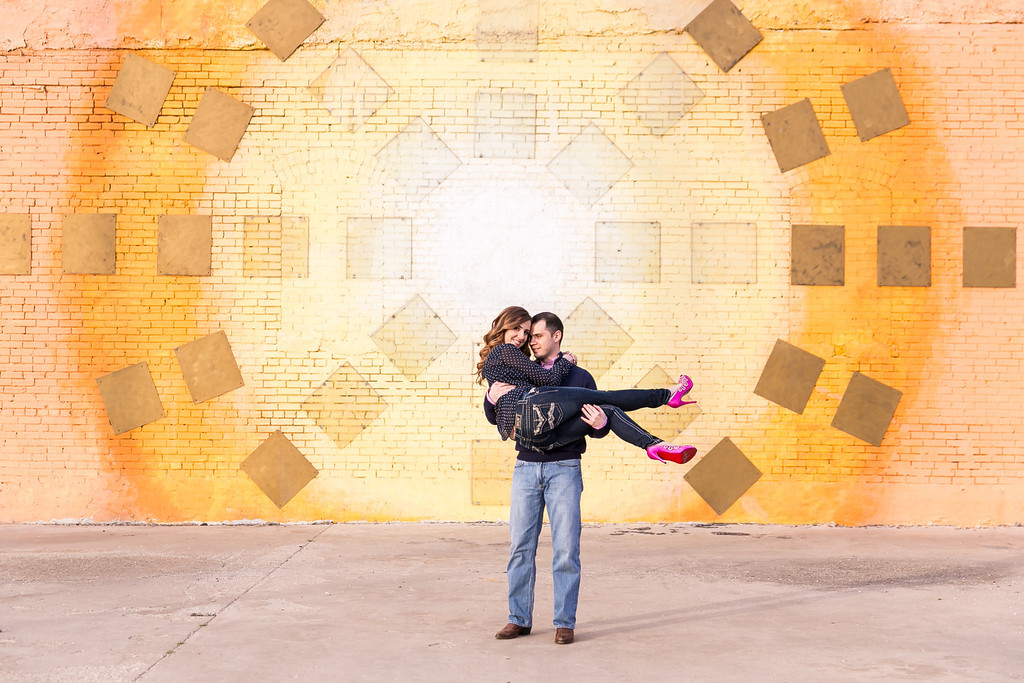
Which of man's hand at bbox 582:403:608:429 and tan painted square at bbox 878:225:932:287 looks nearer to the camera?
man's hand at bbox 582:403:608:429

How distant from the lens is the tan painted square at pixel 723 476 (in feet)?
26.5

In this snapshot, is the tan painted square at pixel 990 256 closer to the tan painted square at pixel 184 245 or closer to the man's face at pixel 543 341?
the man's face at pixel 543 341

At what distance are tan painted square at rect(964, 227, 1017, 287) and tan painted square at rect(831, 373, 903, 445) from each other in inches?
45.3

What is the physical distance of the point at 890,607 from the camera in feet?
17.5

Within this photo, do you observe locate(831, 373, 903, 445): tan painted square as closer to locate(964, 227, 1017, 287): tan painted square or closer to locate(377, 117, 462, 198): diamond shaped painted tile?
locate(964, 227, 1017, 287): tan painted square

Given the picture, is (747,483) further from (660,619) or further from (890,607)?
(660,619)

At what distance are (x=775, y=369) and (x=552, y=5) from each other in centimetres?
359

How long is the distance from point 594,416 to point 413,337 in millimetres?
3967

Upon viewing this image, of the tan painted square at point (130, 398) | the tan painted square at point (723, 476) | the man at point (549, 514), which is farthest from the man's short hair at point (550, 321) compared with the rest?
the tan painted square at point (130, 398)

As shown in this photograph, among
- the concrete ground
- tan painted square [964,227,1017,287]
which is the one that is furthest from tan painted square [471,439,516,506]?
tan painted square [964,227,1017,287]

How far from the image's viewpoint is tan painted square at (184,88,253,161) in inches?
322

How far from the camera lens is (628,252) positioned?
816cm

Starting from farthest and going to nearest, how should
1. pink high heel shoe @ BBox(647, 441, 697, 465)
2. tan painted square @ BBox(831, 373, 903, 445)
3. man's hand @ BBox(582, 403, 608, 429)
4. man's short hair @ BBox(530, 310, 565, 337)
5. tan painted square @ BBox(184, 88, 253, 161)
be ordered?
tan painted square @ BBox(184, 88, 253, 161) → tan painted square @ BBox(831, 373, 903, 445) → man's short hair @ BBox(530, 310, 565, 337) → man's hand @ BBox(582, 403, 608, 429) → pink high heel shoe @ BBox(647, 441, 697, 465)

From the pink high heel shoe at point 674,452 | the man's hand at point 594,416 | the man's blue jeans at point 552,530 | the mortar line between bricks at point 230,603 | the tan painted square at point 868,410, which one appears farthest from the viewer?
the tan painted square at point 868,410
